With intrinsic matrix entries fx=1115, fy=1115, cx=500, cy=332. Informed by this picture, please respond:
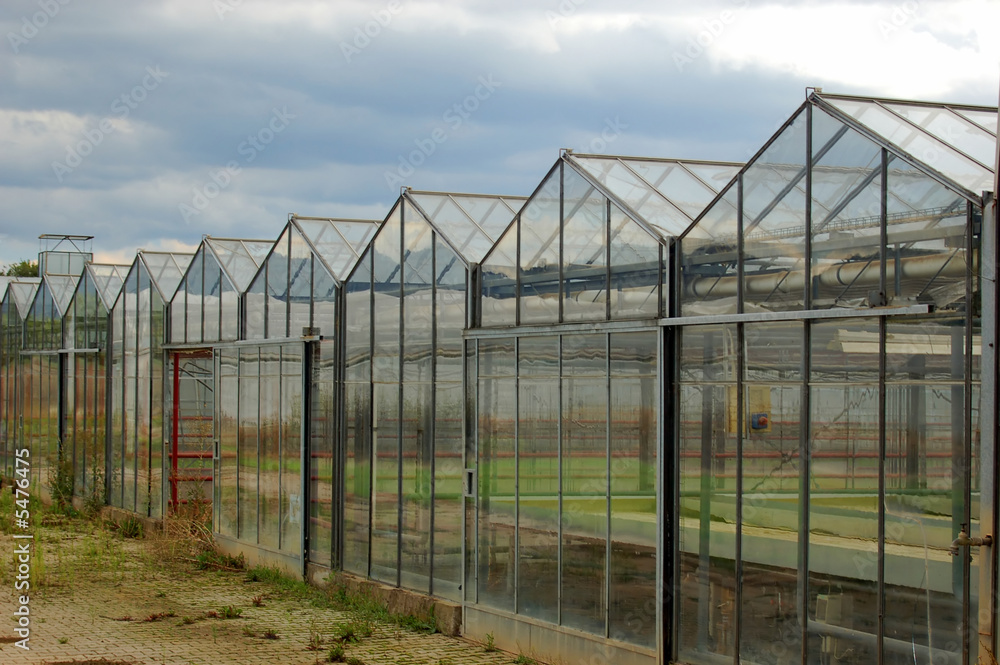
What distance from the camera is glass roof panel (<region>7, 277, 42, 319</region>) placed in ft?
91.0

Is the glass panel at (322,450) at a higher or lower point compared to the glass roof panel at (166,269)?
lower

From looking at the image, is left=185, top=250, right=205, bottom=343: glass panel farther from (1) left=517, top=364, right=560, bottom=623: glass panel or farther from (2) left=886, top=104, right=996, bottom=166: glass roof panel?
(2) left=886, top=104, right=996, bottom=166: glass roof panel

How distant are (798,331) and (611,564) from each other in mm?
3137

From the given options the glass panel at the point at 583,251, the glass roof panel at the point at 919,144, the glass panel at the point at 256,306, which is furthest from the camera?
the glass panel at the point at 256,306

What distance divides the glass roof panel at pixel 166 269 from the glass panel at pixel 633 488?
12546mm

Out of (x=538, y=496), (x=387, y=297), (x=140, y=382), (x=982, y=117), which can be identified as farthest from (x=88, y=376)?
(x=982, y=117)

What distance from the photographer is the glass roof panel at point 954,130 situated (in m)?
8.37

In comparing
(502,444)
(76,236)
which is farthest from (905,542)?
(76,236)

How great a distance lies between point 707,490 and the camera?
9.62 metres

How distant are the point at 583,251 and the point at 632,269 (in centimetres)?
79

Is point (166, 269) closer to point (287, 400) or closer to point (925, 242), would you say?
point (287, 400)

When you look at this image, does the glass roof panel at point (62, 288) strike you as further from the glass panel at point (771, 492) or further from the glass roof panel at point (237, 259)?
the glass panel at point (771, 492)

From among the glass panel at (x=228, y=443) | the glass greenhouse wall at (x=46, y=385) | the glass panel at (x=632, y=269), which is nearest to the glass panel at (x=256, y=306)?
the glass panel at (x=228, y=443)

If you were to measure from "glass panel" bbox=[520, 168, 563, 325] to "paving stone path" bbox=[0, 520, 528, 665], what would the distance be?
3.69 meters
